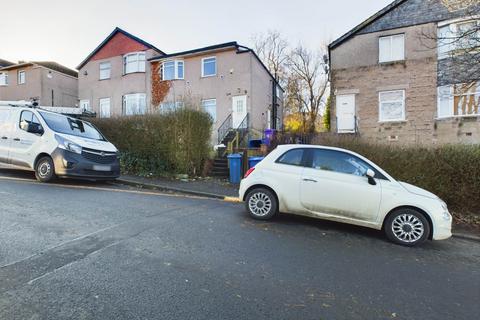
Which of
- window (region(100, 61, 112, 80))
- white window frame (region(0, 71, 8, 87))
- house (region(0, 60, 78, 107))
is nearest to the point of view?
window (region(100, 61, 112, 80))

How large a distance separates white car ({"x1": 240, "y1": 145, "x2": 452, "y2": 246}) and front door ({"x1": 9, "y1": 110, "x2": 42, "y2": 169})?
6579 mm

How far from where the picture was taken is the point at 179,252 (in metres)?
4.11

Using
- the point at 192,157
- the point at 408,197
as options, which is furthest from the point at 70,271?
the point at 192,157

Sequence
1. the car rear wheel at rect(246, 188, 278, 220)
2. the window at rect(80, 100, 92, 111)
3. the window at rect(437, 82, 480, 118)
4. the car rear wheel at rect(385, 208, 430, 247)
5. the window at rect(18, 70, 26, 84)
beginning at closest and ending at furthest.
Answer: the car rear wheel at rect(385, 208, 430, 247) < the car rear wheel at rect(246, 188, 278, 220) < the window at rect(437, 82, 480, 118) < the window at rect(80, 100, 92, 111) < the window at rect(18, 70, 26, 84)

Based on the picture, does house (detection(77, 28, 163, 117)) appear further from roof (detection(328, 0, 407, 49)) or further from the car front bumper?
the car front bumper

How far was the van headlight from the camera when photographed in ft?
26.9

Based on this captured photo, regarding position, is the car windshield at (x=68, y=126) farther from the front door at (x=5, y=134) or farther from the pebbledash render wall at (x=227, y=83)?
the pebbledash render wall at (x=227, y=83)

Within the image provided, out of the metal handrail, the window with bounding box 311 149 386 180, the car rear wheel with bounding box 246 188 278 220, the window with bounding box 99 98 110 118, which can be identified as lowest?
the car rear wheel with bounding box 246 188 278 220

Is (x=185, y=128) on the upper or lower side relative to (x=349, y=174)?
upper

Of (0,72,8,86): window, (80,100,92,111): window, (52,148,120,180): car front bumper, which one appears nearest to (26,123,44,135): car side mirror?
(52,148,120,180): car front bumper

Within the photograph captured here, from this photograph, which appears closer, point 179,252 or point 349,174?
point 179,252

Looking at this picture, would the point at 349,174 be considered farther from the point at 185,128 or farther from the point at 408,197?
the point at 185,128

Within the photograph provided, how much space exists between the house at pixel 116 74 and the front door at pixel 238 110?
22.7 ft

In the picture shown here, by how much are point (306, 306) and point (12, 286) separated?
2992 millimetres
